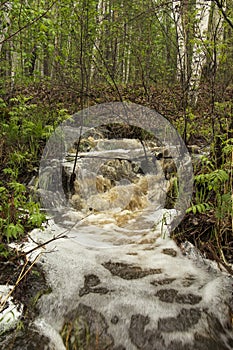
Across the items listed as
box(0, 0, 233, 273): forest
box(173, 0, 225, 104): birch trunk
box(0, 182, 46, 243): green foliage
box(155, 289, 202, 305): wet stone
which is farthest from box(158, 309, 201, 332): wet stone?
box(173, 0, 225, 104): birch trunk

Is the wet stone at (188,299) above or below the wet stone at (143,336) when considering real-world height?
above

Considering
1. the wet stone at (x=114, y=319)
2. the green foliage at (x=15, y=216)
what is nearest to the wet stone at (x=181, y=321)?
the wet stone at (x=114, y=319)

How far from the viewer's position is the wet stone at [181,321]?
2.35m

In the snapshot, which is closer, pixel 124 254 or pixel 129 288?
pixel 129 288

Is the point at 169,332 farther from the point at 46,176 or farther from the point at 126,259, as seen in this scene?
the point at 46,176

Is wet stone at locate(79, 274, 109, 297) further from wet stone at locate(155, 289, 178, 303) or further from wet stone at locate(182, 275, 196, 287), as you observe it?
wet stone at locate(182, 275, 196, 287)

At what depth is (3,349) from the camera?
6.82 feet

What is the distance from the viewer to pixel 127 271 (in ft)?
10.3

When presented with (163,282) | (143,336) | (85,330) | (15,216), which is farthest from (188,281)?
(15,216)

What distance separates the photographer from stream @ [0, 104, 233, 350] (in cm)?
232

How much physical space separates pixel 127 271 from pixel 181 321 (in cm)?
82

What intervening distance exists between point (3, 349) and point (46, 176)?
307 centimetres

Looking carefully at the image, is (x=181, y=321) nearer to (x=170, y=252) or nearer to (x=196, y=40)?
(x=170, y=252)

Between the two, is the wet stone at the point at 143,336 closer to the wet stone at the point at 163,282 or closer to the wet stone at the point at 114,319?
the wet stone at the point at 114,319
